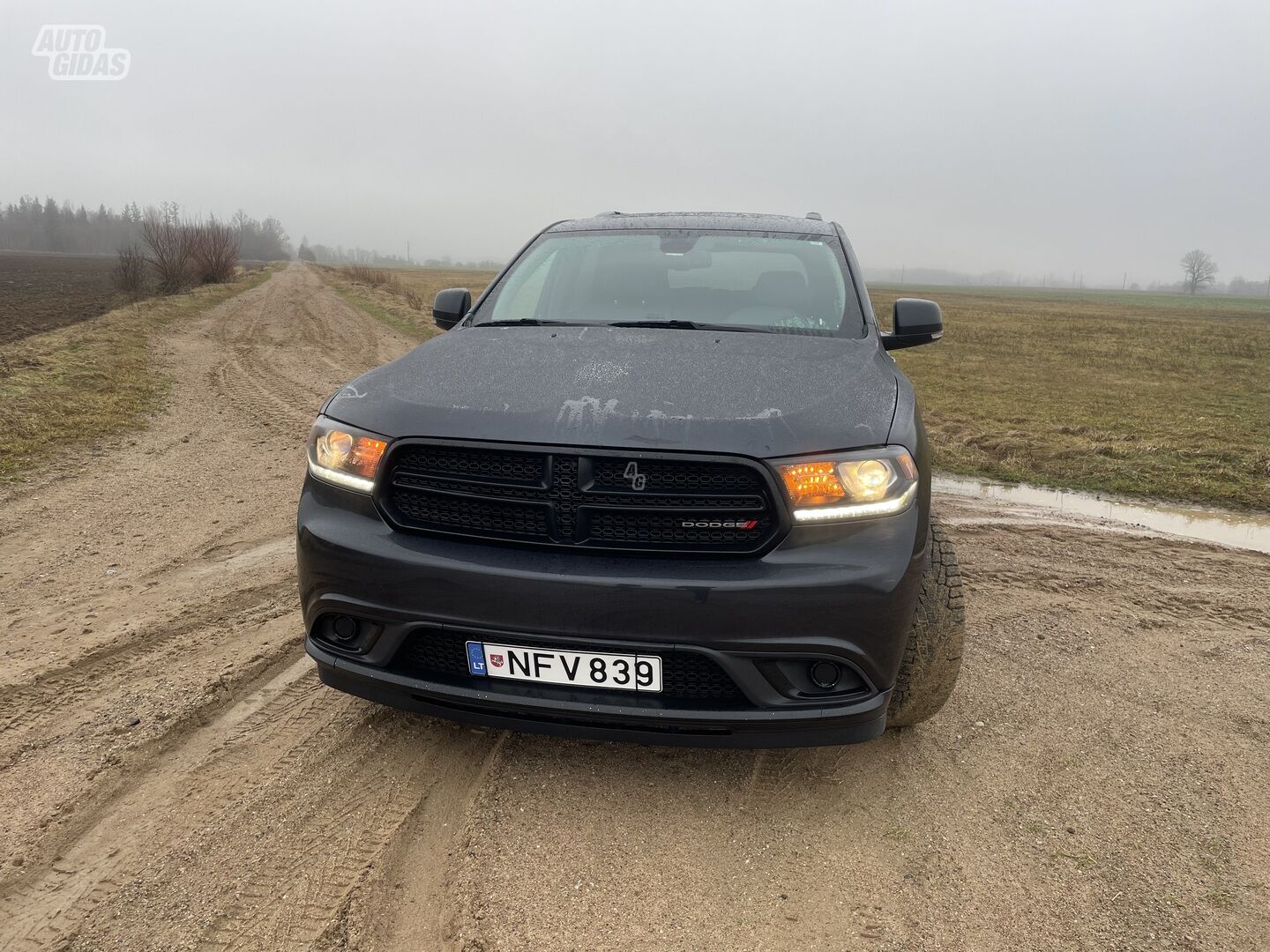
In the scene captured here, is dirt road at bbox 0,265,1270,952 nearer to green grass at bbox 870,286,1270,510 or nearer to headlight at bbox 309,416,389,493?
headlight at bbox 309,416,389,493

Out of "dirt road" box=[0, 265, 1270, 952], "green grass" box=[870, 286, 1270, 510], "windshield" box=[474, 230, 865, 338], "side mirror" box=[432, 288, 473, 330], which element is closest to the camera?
"dirt road" box=[0, 265, 1270, 952]

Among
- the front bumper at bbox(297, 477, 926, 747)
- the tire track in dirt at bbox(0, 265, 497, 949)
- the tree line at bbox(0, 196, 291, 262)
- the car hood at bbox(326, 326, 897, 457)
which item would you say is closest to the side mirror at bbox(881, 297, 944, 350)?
the car hood at bbox(326, 326, 897, 457)

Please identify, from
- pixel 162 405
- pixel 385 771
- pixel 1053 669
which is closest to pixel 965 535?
pixel 1053 669

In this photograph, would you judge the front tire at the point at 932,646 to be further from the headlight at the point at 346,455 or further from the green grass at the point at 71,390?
the green grass at the point at 71,390

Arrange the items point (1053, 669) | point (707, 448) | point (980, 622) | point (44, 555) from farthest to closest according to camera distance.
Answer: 1. point (44, 555)
2. point (980, 622)
3. point (1053, 669)
4. point (707, 448)

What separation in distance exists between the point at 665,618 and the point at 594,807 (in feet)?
2.35

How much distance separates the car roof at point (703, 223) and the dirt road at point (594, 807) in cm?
208

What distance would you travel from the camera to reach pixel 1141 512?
226 inches

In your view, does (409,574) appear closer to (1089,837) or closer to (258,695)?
(258,695)

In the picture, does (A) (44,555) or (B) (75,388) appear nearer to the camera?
(A) (44,555)

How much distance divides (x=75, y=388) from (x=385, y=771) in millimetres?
8011

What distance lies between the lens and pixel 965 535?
4.94 m

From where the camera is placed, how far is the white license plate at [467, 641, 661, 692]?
6.89ft

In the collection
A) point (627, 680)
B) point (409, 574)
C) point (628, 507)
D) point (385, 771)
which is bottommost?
point (385, 771)
